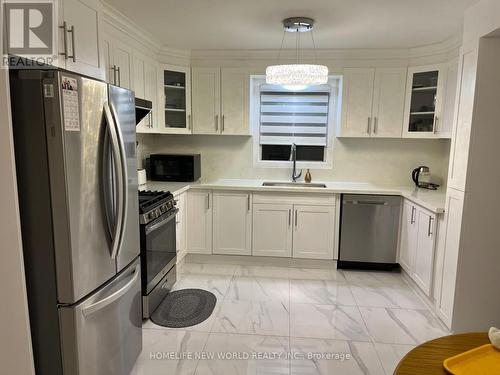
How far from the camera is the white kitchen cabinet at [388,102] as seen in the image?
3.76 m

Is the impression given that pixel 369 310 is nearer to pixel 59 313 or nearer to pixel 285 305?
pixel 285 305

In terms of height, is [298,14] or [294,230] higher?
[298,14]

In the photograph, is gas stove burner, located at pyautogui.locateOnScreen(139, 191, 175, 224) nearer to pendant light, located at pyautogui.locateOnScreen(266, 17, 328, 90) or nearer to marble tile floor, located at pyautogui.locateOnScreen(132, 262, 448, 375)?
marble tile floor, located at pyautogui.locateOnScreen(132, 262, 448, 375)

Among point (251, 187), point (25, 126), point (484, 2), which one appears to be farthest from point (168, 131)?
point (484, 2)

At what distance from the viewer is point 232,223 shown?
3.88m

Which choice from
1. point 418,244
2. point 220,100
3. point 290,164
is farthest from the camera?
point 290,164

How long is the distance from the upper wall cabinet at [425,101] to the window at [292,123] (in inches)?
32.3

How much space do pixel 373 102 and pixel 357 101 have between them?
0.17 metres

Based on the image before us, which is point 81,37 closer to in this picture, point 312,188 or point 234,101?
point 234,101

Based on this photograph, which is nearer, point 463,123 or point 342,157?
point 463,123

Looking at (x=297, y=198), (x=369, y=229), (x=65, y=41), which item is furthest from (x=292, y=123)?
(x=65, y=41)

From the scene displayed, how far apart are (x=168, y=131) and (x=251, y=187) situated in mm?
1145

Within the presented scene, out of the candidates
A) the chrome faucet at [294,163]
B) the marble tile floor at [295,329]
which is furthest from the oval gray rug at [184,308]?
the chrome faucet at [294,163]

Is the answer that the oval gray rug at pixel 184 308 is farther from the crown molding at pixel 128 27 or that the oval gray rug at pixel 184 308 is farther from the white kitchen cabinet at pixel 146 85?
the crown molding at pixel 128 27
